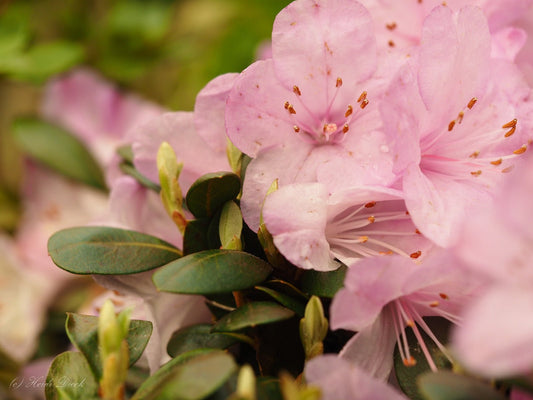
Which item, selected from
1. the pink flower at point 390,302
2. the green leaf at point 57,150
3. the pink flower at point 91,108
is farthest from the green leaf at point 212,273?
the pink flower at point 91,108

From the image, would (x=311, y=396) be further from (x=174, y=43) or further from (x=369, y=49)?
(x=174, y=43)

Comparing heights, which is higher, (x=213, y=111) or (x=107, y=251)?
(x=213, y=111)

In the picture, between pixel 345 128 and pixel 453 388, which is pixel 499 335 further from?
pixel 345 128

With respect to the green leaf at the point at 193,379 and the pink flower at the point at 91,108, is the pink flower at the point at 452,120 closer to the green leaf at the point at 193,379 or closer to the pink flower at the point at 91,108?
the green leaf at the point at 193,379

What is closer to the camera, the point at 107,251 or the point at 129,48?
the point at 107,251

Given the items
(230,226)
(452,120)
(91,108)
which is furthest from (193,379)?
(91,108)
